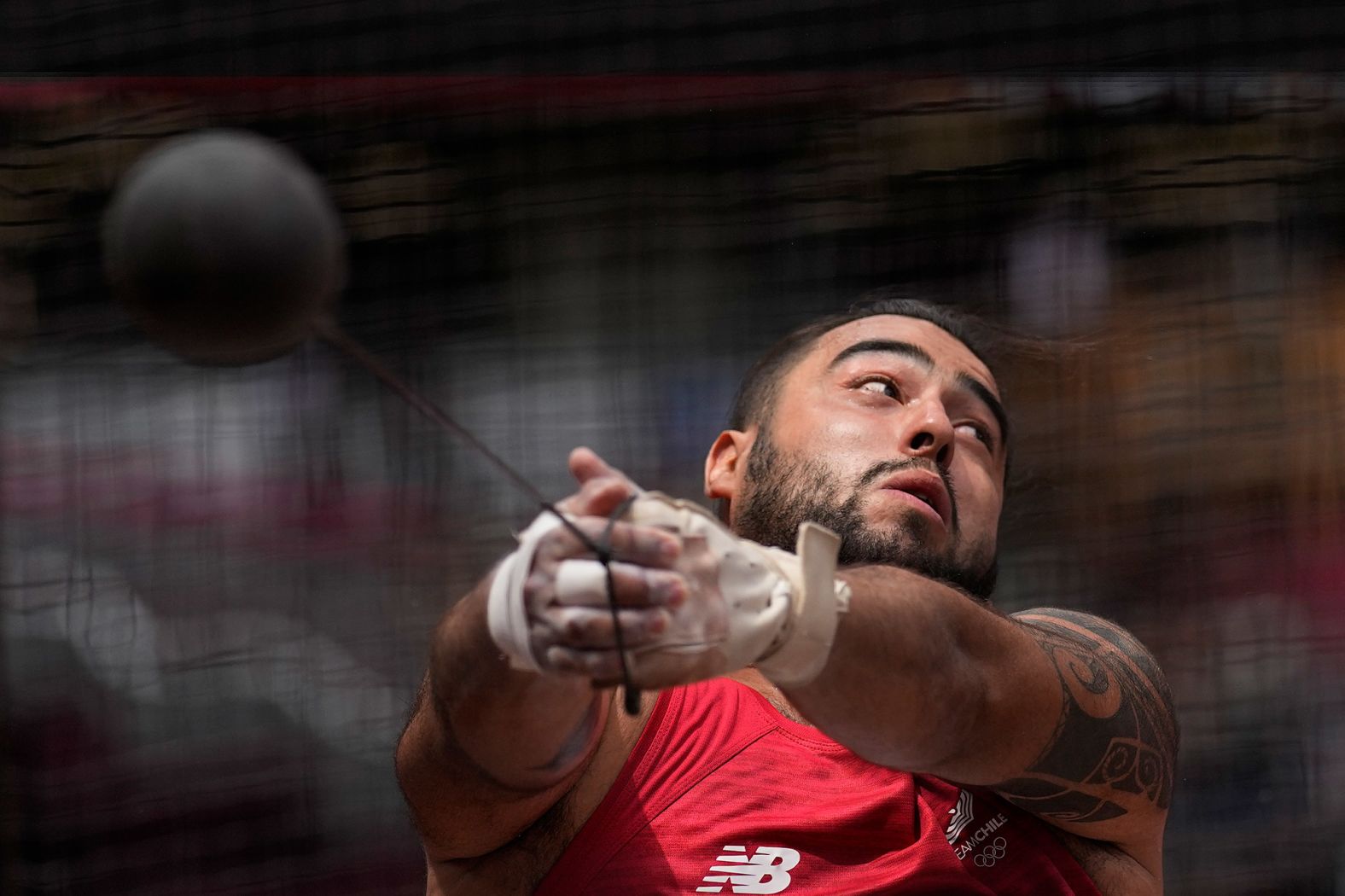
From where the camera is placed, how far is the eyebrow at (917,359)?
1972mm

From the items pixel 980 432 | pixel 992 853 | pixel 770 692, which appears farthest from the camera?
pixel 980 432

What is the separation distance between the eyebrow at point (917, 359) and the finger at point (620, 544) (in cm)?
103

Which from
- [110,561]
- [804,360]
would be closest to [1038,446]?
[804,360]

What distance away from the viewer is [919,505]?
1724mm

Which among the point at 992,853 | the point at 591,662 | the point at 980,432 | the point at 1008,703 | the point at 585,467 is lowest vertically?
the point at 992,853

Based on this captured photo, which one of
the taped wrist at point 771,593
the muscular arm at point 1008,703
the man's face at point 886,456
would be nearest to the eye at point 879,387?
the man's face at point 886,456

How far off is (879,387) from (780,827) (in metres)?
0.65

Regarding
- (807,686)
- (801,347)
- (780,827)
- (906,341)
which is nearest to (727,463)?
(801,347)

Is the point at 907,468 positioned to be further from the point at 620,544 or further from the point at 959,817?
the point at 620,544

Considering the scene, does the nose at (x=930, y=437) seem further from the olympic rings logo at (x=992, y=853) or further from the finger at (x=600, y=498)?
the finger at (x=600, y=498)

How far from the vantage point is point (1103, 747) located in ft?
5.01

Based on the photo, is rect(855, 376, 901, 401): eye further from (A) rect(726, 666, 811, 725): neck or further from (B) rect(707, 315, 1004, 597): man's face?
(A) rect(726, 666, 811, 725): neck

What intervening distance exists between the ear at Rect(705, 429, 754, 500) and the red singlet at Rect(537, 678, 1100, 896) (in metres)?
0.43

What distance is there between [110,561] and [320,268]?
1.79 meters
